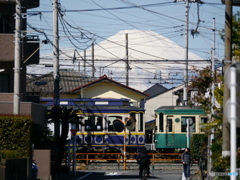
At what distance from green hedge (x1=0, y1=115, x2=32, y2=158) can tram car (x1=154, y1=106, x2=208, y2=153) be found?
1690 cm

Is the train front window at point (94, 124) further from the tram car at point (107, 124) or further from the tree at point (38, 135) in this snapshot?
the tree at point (38, 135)

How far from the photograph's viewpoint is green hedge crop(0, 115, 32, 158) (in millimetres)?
21953

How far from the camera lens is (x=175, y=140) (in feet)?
124

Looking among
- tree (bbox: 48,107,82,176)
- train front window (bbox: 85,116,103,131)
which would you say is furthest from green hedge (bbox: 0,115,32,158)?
train front window (bbox: 85,116,103,131)

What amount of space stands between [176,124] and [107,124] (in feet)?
15.7

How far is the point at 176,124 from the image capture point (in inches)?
1487

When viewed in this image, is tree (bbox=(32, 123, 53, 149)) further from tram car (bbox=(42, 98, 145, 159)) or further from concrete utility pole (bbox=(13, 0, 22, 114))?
tram car (bbox=(42, 98, 145, 159))

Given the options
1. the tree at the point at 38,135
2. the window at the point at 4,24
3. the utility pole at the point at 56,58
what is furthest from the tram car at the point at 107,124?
the tree at the point at 38,135

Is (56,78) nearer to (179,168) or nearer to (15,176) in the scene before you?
(15,176)

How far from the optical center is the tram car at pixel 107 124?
118ft

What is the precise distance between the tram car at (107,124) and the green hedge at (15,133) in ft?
45.1

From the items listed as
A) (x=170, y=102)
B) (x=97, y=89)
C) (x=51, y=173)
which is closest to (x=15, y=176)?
(x=51, y=173)

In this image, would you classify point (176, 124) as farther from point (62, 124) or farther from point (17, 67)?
point (17, 67)

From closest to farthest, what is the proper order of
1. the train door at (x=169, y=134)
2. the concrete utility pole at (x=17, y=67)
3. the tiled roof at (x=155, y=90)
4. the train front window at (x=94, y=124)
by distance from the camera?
the concrete utility pole at (x=17, y=67)
the train front window at (x=94, y=124)
the train door at (x=169, y=134)
the tiled roof at (x=155, y=90)
